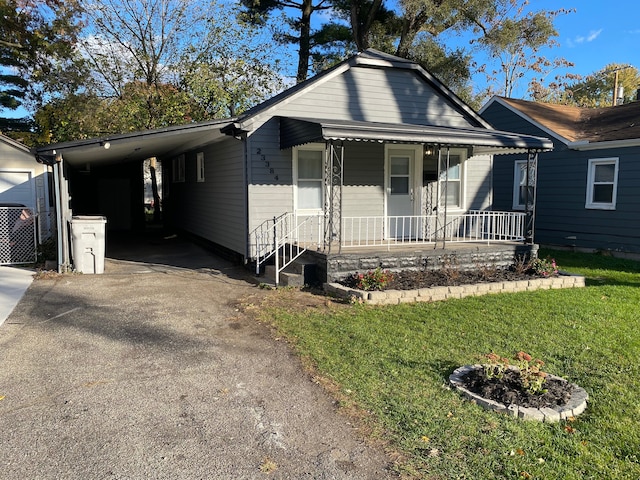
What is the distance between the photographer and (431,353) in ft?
16.7

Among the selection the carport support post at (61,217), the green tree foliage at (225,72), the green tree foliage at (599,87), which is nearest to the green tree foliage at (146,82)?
the green tree foliage at (225,72)

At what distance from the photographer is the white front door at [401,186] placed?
10922mm

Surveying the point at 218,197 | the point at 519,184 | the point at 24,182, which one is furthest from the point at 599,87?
the point at 24,182

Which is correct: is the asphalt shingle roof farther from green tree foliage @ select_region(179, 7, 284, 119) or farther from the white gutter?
green tree foliage @ select_region(179, 7, 284, 119)

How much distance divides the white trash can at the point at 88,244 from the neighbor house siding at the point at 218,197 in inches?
107

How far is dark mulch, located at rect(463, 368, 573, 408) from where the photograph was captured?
3.81 metres

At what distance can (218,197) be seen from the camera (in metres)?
11.7

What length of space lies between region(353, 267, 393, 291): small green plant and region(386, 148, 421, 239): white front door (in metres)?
3.27

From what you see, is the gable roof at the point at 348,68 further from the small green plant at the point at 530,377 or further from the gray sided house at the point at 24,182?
the small green plant at the point at 530,377

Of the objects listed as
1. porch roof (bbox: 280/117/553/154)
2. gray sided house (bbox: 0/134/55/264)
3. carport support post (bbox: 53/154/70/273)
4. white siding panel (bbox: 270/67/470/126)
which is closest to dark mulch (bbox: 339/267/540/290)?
porch roof (bbox: 280/117/553/154)

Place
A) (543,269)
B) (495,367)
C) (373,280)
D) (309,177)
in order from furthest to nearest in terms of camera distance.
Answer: (309,177) < (543,269) < (373,280) < (495,367)

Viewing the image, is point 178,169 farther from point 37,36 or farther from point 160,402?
point 160,402

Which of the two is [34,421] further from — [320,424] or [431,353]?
[431,353]

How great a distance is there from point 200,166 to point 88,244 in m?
4.75
